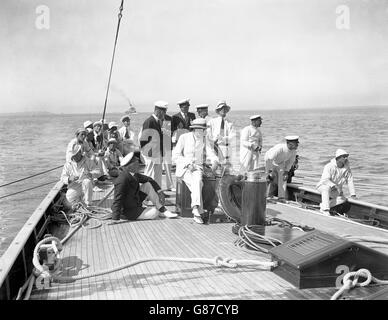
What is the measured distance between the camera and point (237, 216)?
5.65 m

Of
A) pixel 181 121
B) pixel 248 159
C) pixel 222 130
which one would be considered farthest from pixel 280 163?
pixel 181 121

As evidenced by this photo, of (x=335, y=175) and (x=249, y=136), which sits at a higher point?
(x=249, y=136)

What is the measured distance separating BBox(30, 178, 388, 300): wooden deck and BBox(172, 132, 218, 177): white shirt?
2.72 ft

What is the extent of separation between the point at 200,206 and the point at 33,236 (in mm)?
2222

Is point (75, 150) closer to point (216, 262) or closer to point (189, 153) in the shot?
point (189, 153)

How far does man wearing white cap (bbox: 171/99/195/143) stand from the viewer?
8.00 m

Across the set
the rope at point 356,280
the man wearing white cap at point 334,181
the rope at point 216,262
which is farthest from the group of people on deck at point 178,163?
the rope at point 356,280

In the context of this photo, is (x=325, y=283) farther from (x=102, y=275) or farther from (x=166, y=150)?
(x=166, y=150)

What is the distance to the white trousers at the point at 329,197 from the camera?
687 centimetres

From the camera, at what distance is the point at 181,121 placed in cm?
810

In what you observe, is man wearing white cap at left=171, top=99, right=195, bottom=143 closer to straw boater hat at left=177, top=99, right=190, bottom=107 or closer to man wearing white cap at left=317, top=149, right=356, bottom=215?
straw boater hat at left=177, top=99, right=190, bottom=107

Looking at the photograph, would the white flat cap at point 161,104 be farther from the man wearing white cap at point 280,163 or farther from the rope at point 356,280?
the rope at point 356,280

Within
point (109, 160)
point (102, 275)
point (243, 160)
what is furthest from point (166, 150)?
point (102, 275)

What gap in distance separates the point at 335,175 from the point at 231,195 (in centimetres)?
218
